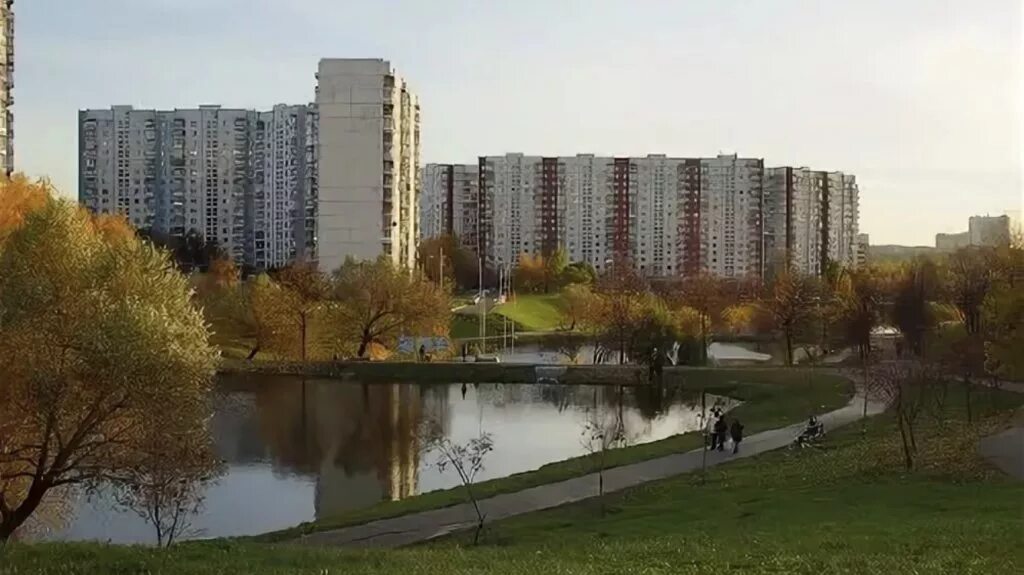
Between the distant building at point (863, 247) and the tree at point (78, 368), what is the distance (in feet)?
346

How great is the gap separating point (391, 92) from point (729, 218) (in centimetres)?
4987

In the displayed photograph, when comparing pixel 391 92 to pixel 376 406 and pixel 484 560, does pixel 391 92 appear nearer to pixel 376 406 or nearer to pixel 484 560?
pixel 376 406

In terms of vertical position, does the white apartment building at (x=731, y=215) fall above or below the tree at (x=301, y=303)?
above

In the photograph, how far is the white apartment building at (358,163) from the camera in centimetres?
7131

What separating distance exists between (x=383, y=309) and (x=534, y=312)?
95.1ft

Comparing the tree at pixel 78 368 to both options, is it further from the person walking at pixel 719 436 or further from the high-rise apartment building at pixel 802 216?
the high-rise apartment building at pixel 802 216

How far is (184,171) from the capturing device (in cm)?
9731

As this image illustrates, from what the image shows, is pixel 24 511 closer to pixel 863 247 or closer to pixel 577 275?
pixel 577 275

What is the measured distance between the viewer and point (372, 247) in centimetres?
7125

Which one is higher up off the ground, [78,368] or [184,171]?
[184,171]

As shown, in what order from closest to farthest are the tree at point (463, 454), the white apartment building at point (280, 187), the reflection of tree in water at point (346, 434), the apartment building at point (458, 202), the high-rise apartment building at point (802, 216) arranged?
1. the tree at point (463, 454)
2. the reflection of tree in water at point (346, 434)
3. the white apartment building at point (280, 187)
4. the high-rise apartment building at point (802, 216)
5. the apartment building at point (458, 202)

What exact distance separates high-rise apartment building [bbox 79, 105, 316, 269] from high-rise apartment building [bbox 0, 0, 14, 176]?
40.1m

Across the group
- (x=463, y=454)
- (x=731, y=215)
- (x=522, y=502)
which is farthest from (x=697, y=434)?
(x=731, y=215)

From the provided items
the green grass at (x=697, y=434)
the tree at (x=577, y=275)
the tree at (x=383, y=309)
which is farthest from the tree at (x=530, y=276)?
the green grass at (x=697, y=434)
